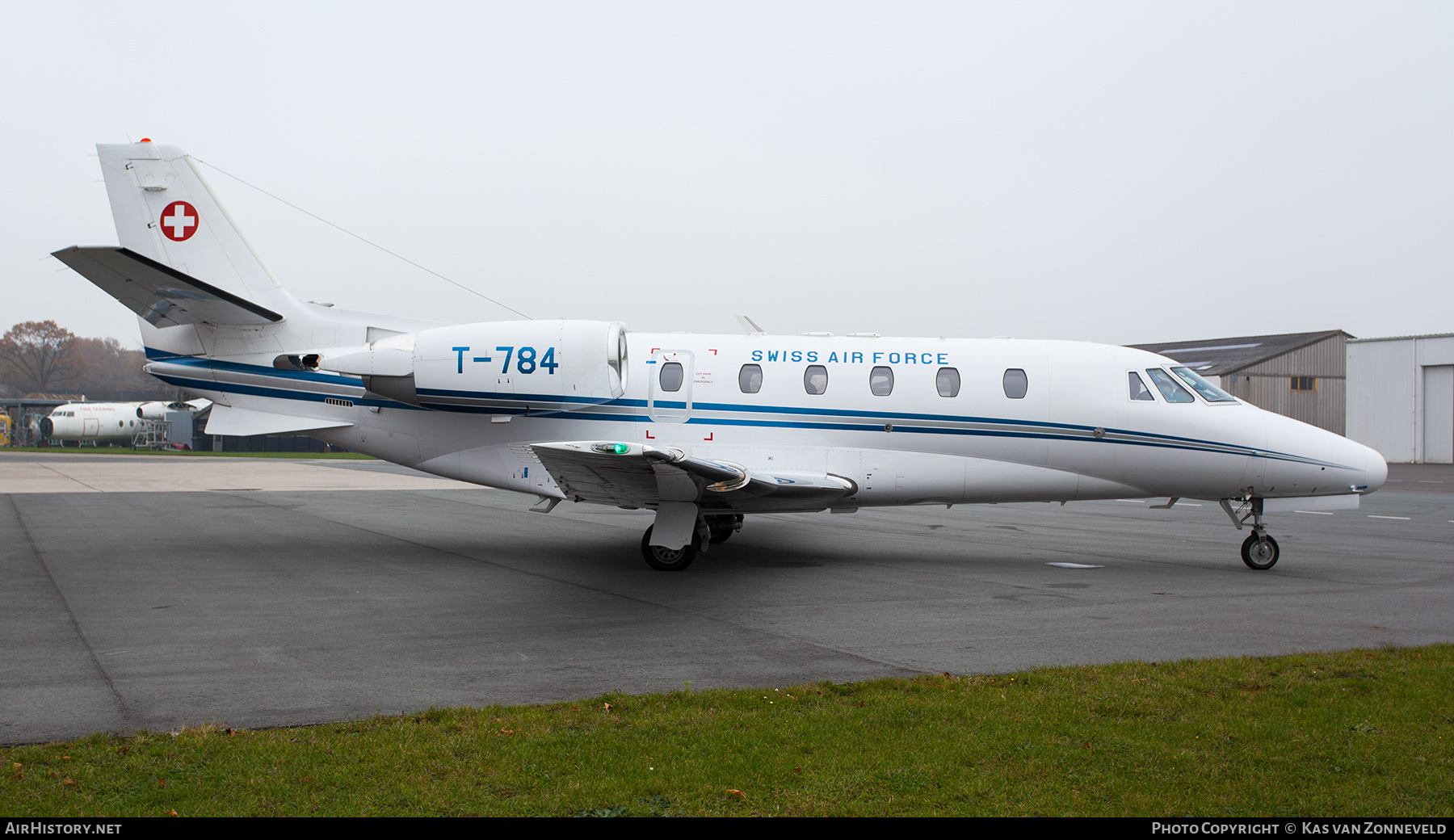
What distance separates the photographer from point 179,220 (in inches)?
523

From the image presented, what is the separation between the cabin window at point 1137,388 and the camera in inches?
504

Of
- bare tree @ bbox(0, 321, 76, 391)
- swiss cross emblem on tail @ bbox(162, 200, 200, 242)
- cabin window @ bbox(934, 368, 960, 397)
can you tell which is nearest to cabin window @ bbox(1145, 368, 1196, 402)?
cabin window @ bbox(934, 368, 960, 397)

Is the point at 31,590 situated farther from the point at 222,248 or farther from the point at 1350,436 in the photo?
the point at 1350,436

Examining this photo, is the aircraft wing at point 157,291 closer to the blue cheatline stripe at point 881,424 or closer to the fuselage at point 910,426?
the fuselage at point 910,426

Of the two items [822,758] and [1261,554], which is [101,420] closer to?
[1261,554]

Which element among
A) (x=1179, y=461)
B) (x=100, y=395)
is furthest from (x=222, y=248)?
(x=100, y=395)

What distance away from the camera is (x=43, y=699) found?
6.04 m

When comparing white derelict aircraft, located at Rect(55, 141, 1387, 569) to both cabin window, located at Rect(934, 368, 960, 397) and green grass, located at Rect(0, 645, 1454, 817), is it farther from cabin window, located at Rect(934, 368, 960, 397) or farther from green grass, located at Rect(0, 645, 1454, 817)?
green grass, located at Rect(0, 645, 1454, 817)

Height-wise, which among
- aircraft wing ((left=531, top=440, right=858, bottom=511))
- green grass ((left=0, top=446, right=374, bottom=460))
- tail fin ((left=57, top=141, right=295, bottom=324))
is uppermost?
tail fin ((left=57, top=141, right=295, bottom=324))

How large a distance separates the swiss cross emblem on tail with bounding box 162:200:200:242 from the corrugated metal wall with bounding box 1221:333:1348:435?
48209 millimetres

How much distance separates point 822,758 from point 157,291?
11326 millimetres

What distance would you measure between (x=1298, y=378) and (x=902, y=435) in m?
47.8

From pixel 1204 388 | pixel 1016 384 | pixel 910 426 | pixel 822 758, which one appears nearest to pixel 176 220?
pixel 910 426

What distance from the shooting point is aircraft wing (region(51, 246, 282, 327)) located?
1107 cm
